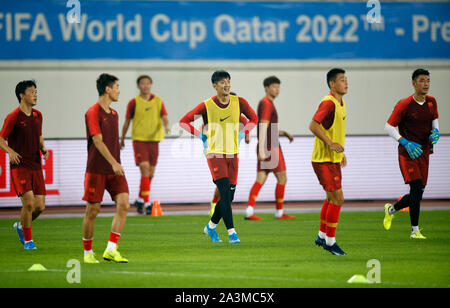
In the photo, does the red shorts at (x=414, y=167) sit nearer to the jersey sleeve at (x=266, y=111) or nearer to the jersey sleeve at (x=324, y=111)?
the jersey sleeve at (x=324, y=111)

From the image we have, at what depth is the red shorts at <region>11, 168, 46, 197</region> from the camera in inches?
460

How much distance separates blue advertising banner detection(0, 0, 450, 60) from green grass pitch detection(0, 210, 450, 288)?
18.7 feet

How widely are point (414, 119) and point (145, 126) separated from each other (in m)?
7.29

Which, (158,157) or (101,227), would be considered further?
(158,157)

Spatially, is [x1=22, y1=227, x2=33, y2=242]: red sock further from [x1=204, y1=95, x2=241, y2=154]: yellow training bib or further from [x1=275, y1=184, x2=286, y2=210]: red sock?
[x1=275, y1=184, x2=286, y2=210]: red sock

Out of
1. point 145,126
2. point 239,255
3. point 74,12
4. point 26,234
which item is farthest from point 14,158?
point 74,12

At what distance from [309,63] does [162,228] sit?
25.8ft

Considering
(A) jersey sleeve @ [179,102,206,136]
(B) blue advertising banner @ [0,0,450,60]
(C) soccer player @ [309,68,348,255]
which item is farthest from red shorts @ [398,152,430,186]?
(B) blue advertising banner @ [0,0,450,60]

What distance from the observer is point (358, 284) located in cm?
830

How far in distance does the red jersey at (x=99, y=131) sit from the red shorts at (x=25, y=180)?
2.08 m

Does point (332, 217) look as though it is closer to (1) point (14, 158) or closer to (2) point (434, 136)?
(2) point (434, 136)

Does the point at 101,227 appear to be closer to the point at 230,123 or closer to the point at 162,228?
the point at 162,228

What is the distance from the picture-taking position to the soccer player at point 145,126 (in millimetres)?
17984

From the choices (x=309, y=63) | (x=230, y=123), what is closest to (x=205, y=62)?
(x=309, y=63)
